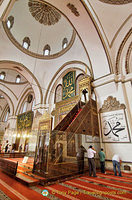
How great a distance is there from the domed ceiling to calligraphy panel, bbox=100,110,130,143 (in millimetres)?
6062

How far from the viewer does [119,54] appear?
16.9 ft

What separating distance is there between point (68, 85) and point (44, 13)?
6377mm

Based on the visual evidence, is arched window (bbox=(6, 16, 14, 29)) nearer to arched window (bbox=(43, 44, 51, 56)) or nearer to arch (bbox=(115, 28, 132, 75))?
arched window (bbox=(43, 44, 51, 56))

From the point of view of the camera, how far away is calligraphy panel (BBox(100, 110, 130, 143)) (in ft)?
13.6

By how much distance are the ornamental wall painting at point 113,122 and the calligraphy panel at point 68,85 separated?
3.20 metres

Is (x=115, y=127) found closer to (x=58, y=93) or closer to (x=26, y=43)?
(x=58, y=93)

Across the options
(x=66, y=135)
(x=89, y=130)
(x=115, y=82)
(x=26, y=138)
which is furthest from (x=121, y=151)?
(x=26, y=138)

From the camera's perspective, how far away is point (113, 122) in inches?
178

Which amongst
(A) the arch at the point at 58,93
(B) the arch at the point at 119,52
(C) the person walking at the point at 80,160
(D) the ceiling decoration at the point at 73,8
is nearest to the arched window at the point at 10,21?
(D) the ceiling decoration at the point at 73,8

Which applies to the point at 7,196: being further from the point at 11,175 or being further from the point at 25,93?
the point at 25,93

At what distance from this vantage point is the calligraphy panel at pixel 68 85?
7862 mm

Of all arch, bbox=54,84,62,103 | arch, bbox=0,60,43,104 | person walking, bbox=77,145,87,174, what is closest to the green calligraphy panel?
arch, bbox=0,60,43,104

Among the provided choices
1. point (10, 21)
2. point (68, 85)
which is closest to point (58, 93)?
point (68, 85)

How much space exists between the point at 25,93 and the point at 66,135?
1005 cm
